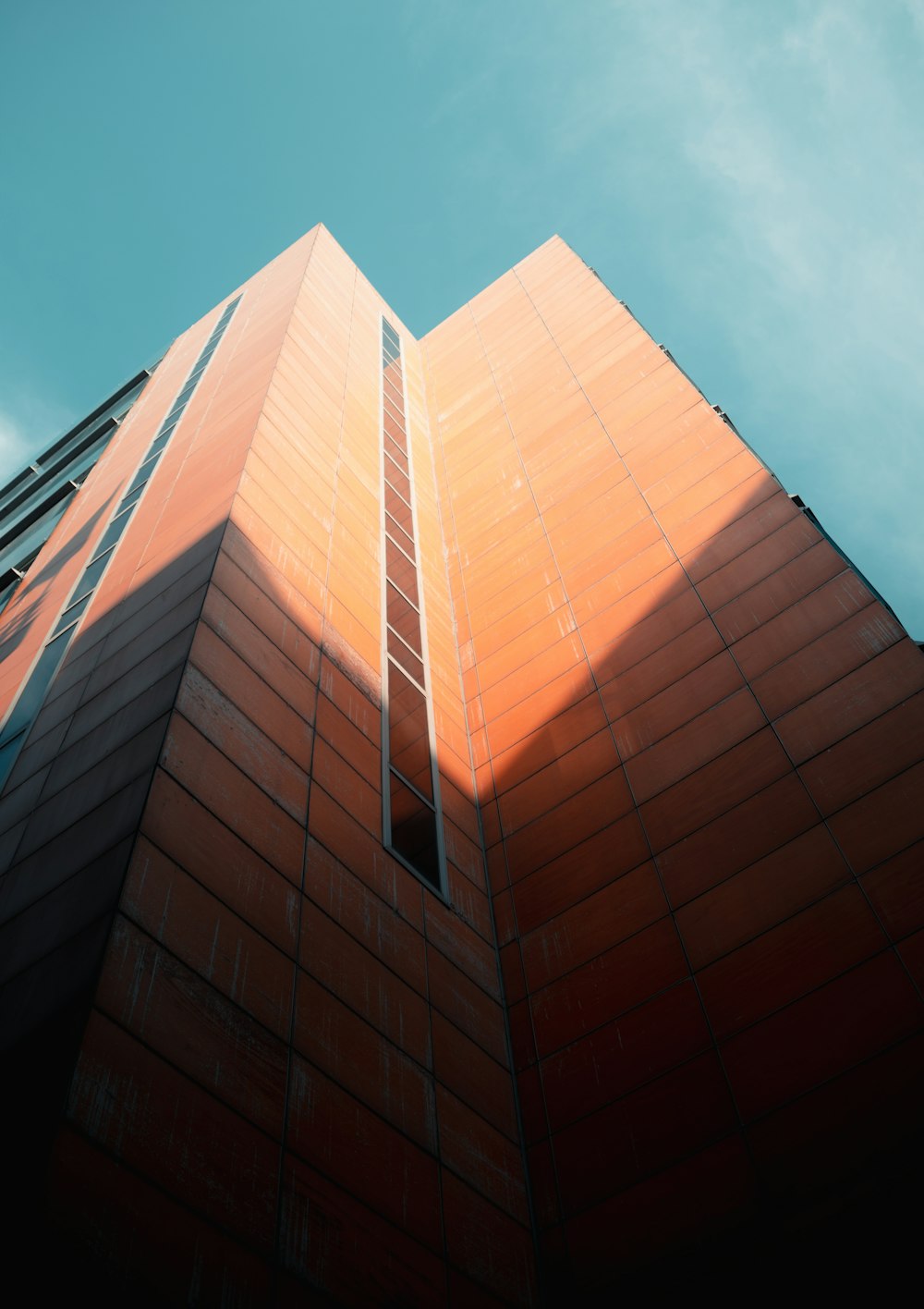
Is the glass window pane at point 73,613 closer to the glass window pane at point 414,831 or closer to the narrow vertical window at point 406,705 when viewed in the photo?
the narrow vertical window at point 406,705

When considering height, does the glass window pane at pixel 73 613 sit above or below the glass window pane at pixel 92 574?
below

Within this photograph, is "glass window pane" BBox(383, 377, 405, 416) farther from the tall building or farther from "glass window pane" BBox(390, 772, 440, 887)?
"glass window pane" BBox(390, 772, 440, 887)

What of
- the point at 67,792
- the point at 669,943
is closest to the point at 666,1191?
the point at 669,943

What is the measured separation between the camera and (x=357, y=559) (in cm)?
1969

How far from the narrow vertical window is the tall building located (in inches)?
3.9

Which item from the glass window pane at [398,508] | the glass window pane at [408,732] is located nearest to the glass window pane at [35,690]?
the glass window pane at [408,732]

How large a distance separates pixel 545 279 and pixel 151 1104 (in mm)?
36888

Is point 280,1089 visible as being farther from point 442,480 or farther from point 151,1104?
point 442,480

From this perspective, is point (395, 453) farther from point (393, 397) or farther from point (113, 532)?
point (113, 532)

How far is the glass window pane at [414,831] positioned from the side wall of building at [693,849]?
5.15 ft

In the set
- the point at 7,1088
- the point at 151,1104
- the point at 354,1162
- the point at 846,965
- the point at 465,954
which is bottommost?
the point at 846,965

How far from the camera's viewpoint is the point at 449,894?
48.3ft

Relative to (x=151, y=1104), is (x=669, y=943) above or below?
below

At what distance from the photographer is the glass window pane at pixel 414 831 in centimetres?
1484
